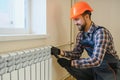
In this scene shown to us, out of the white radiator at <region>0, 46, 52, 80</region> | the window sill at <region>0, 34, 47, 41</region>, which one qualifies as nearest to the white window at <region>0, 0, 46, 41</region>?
the window sill at <region>0, 34, 47, 41</region>

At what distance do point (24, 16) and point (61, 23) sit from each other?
566 millimetres

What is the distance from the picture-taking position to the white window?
175 centimetres

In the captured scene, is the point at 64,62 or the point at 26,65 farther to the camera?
the point at 64,62

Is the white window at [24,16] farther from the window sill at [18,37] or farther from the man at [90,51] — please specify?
the man at [90,51]

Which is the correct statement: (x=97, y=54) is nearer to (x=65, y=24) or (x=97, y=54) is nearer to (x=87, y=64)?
(x=87, y=64)

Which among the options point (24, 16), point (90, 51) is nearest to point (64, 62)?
point (90, 51)

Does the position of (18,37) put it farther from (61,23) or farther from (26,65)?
(61,23)

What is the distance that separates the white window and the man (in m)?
0.30

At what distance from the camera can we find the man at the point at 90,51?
180 centimetres

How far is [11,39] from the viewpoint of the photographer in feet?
4.56

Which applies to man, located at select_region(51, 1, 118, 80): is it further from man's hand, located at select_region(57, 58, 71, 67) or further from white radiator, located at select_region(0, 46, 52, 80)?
white radiator, located at select_region(0, 46, 52, 80)

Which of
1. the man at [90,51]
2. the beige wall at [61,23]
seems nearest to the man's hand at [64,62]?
the man at [90,51]

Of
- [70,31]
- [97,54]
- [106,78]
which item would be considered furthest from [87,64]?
[70,31]

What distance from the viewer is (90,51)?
6.78 feet
